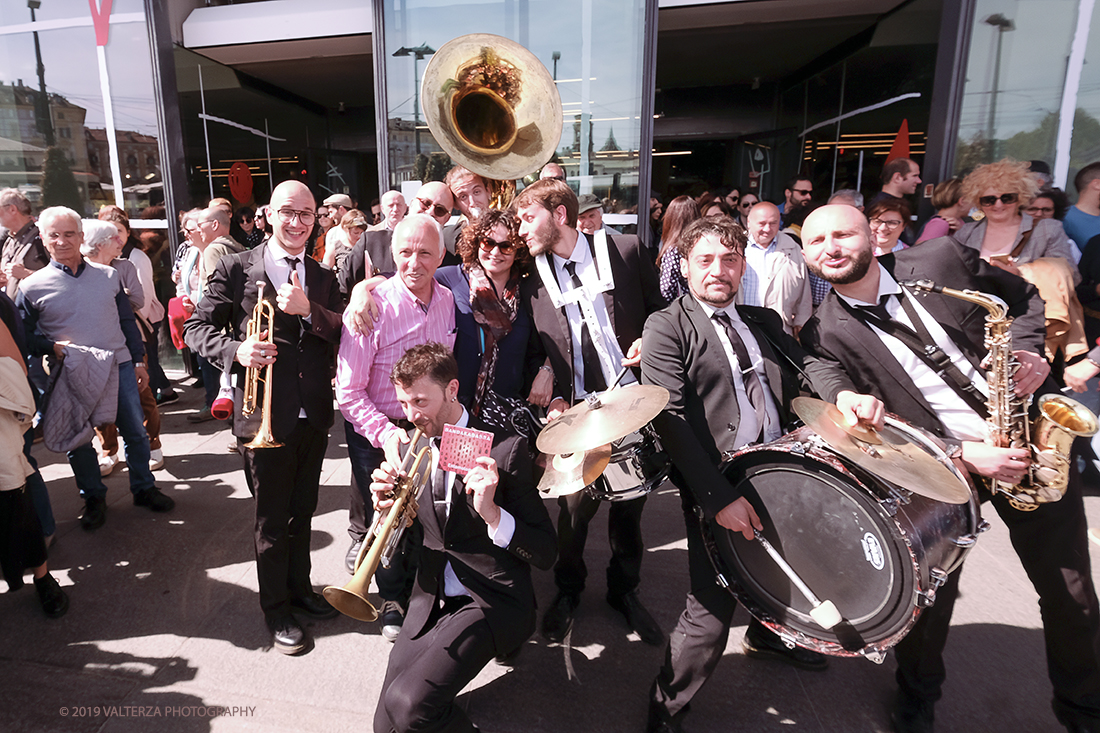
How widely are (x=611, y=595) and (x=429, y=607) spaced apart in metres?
1.16

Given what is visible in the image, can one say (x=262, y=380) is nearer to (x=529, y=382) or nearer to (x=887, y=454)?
(x=529, y=382)

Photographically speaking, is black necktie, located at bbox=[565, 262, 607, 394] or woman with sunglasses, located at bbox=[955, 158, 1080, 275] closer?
black necktie, located at bbox=[565, 262, 607, 394]

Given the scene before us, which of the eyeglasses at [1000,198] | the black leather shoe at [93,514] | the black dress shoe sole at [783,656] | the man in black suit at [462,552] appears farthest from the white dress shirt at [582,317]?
the black leather shoe at [93,514]

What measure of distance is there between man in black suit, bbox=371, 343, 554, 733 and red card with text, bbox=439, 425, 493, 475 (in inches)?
8.3

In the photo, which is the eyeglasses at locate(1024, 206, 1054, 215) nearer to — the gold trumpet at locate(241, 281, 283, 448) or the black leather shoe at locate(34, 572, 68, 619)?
the gold trumpet at locate(241, 281, 283, 448)

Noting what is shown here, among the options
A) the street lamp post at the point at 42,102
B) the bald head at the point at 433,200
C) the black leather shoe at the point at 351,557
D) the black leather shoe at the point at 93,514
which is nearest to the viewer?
the black leather shoe at the point at 351,557

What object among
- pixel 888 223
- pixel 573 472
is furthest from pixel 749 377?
pixel 888 223

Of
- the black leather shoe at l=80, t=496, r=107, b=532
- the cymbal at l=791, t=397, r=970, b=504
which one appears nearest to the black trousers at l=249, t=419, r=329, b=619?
the black leather shoe at l=80, t=496, r=107, b=532

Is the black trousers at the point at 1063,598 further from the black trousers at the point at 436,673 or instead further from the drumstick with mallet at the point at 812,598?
the black trousers at the point at 436,673

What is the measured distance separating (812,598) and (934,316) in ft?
3.70

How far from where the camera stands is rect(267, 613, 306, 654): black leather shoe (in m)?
2.79

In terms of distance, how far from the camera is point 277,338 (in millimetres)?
2662

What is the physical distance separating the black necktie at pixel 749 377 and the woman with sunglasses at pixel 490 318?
926mm

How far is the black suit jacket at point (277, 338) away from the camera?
2656mm
